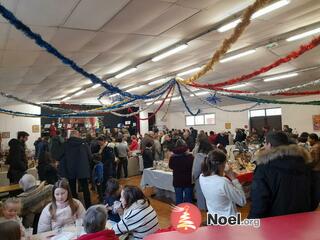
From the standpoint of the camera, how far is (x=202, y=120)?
19594mm

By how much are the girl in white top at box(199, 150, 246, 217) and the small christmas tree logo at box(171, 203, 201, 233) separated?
1.43 meters

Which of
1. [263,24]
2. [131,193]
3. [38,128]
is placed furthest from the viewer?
[38,128]

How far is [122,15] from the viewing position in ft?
13.8

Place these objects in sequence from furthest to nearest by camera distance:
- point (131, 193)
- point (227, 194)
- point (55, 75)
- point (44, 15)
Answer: point (55, 75)
point (44, 15)
point (131, 193)
point (227, 194)

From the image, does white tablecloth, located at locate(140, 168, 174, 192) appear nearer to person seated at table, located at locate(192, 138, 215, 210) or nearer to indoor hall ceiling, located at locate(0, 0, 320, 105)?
person seated at table, located at locate(192, 138, 215, 210)

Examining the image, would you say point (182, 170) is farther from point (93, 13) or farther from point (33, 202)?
point (93, 13)

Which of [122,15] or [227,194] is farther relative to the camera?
[122,15]

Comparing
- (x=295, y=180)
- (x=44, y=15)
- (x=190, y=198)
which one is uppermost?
(x=44, y=15)

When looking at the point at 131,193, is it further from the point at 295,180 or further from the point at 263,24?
the point at 263,24

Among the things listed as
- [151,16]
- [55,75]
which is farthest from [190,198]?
[55,75]

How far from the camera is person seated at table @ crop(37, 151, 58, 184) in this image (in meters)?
5.04

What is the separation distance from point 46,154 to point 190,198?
2588 mm

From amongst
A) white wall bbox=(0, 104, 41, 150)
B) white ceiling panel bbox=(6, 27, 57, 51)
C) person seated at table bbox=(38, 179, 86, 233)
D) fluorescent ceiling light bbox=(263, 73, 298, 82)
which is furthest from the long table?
white wall bbox=(0, 104, 41, 150)

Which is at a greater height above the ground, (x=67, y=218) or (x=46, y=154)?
(x=46, y=154)
